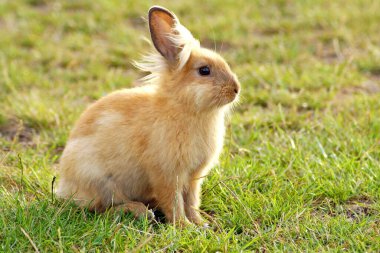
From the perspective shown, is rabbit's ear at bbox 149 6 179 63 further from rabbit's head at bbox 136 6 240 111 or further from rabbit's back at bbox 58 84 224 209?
Result: rabbit's back at bbox 58 84 224 209

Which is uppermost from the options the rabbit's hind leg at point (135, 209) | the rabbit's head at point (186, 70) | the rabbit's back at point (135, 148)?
the rabbit's head at point (186, 70)

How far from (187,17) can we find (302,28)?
4.41ft

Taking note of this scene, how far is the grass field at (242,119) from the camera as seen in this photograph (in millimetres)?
3418

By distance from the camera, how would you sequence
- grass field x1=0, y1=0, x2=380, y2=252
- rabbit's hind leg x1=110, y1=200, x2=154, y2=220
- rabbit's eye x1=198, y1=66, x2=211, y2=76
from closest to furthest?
1. grass field x1=0, y1=0, x2=380, y2=252
2. rabbit's hind leg x1=110, y1=200, x2=154, y2=220
3. rabbit's eye x1=198, y1=66, x2=211, y2=76

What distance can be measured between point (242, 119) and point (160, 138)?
1635mm

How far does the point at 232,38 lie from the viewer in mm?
6996

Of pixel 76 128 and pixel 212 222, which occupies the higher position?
pixel 76 128

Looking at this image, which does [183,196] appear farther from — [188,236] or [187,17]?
[187,17]

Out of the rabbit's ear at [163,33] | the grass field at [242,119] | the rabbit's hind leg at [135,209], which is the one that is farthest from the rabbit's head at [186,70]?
the rabbit's hind leg at [135,209]

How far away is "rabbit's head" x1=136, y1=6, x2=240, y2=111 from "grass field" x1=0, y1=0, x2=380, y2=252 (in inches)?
20.6

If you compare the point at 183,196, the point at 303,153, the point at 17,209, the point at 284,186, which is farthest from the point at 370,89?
the point at 17,209

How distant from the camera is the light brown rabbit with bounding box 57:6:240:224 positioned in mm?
3658

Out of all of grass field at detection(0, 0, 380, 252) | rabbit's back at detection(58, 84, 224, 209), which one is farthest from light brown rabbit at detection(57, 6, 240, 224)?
grass field at detection(0, 0, 380, 252)

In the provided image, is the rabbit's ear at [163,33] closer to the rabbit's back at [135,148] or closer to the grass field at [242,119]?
the rabbit's back at [135,148]
